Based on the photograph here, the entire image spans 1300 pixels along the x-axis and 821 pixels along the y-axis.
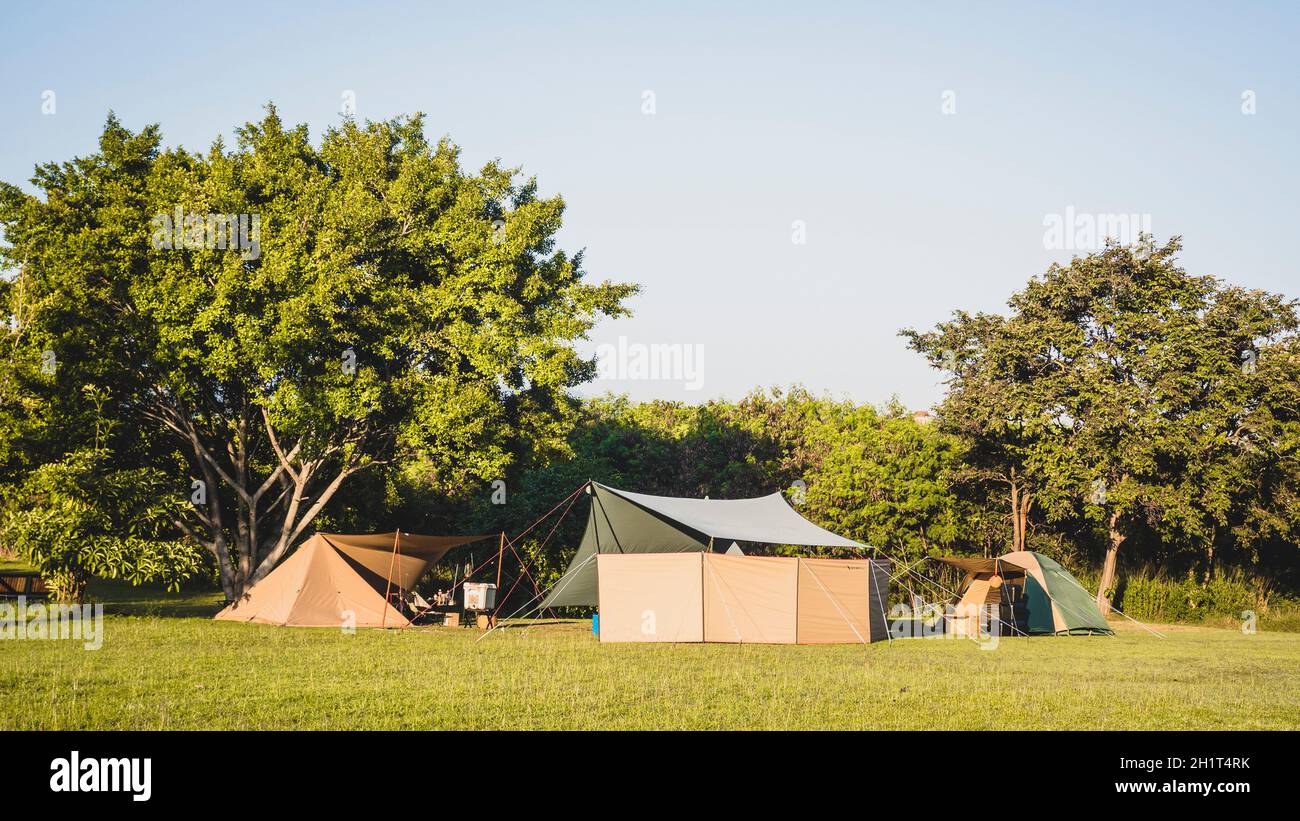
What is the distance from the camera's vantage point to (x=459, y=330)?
24391mm

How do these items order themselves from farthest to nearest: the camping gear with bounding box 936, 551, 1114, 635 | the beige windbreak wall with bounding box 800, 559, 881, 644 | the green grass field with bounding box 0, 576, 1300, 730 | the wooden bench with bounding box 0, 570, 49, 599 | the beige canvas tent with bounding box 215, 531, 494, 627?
the wooden bench with bounding box 0, 570, 49, 599 < the camping gear with bounding box 936, 551, 1114, 635 < the beige canvas tent with bounding box 215, 531, 494, 627 < the beige windbreak wall with bounding box 800, 559, 881, 644 < the green grass field with bounding box 0, 576, 1300, 730

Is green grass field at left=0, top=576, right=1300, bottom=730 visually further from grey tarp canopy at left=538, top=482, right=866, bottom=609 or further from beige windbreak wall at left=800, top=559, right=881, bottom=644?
grey tarp canopy at left=538, top=482, right=866, bottom=609

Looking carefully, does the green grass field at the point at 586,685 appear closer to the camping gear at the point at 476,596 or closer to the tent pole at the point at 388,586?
the tent pole at the point at 388,586

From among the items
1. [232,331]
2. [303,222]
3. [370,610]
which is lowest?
[370,610]

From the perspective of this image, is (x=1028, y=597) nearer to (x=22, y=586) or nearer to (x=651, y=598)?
(x=651, y=598)

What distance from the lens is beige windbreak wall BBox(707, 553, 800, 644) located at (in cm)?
2009

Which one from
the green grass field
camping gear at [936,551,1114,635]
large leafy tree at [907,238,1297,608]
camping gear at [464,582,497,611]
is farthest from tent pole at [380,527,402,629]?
large leafy tree at [907,238,1297,608]

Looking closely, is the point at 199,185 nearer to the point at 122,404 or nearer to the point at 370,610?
the point at 122,404

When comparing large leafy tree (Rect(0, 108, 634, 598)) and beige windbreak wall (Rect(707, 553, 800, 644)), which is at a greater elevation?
large leafy tree (Rect(0, 108, 634, 598))

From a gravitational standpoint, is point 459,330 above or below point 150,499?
above

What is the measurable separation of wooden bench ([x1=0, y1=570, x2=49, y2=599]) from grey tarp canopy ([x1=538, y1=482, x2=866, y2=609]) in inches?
538

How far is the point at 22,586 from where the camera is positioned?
27859mm
